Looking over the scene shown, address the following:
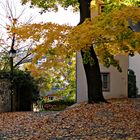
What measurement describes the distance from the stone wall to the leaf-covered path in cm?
360

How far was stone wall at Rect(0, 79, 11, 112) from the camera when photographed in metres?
21.2

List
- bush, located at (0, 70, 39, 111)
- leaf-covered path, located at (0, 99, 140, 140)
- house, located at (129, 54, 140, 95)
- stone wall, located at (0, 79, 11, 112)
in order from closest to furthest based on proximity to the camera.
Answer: leaf-covered path, located at (0, 99, 140, 140)
stone wall, located at (0, 79, 11, 112)
bush, located at (0, 70, 39, 111)
house, located at (129, 54, 140, 95)

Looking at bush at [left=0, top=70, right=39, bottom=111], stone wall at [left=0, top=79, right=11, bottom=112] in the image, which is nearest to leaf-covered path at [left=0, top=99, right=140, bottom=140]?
stone wall at [left=0, top=79, right=11, bottom=112]

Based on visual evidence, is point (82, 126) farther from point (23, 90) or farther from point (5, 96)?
point (23, 90)

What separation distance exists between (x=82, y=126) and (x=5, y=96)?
879 cm

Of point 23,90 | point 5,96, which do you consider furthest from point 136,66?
point 5,96

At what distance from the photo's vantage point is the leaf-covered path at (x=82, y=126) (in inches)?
458

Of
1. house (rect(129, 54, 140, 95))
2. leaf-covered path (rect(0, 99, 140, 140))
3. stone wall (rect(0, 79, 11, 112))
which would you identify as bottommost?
leaf-covered path (rect(0, 99, 140, 140))

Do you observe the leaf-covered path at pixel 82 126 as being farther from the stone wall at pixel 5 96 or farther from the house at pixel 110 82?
the house at pixel 110 82

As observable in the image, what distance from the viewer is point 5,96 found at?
21.2 m

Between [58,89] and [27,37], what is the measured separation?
18.8m

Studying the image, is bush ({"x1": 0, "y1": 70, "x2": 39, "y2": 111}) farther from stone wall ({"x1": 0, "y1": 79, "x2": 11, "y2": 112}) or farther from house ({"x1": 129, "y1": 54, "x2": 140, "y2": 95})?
house ({"x1": 129, "y1": 54, "x2": 140, "y2": 95})

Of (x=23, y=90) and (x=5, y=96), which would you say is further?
(x=23, y=90)

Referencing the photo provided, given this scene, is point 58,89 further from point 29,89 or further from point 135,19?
point 135,19
